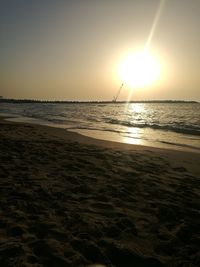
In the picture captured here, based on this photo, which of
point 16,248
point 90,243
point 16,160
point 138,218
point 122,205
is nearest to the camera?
point 16,248

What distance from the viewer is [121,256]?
13.1ft

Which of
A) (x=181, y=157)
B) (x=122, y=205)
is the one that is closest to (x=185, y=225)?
(x=122, y=205)

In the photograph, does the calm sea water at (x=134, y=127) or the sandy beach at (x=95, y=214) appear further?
the calm sea water at (x=134, y=127)

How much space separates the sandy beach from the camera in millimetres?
3955

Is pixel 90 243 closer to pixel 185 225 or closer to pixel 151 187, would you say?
pixel 185 225

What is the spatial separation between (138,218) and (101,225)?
2.43ft

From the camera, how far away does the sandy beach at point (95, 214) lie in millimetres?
3955

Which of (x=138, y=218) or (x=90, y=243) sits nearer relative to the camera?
(x=90, y=243)

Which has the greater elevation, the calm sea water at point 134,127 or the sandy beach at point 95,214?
the sandy beach at point 95,214

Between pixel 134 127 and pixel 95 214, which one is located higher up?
pixel 95 214

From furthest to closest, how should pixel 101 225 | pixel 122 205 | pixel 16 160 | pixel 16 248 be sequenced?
pixel 16 160 → pixel 122 205 → pixel 101 225 → pixel 16 248

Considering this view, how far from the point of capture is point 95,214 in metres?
5.24

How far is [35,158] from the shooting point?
30.3 ft

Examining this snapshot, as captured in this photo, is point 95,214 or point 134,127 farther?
point 134,127
